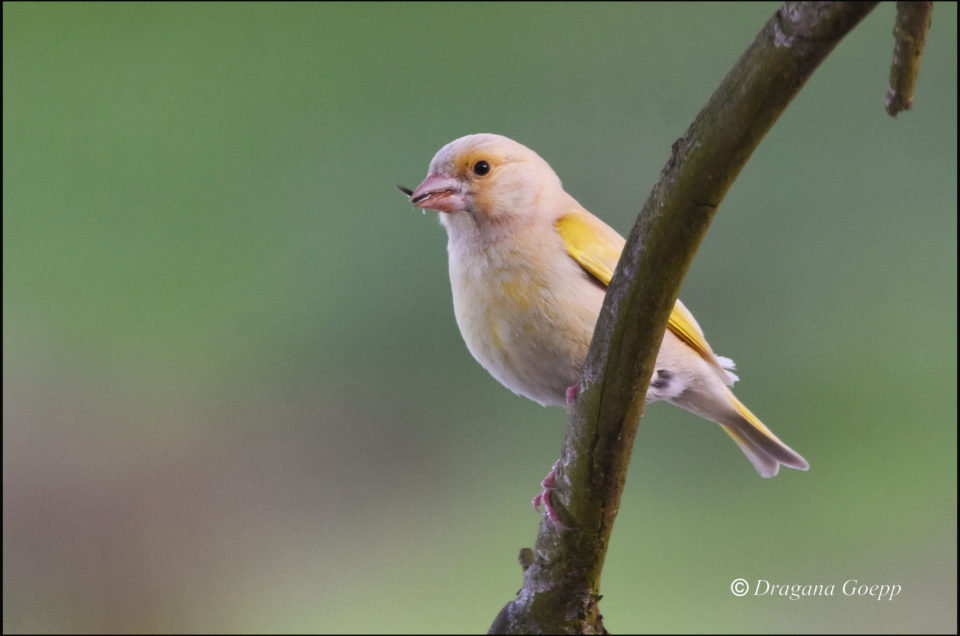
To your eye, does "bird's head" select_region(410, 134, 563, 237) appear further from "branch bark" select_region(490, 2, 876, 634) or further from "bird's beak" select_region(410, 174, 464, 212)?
"branch bark" select_region(490, 2, 876, 634)

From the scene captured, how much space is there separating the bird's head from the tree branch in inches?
27.2

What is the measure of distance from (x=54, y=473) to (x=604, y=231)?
3.06 metres

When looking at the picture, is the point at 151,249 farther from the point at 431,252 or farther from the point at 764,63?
the point at 764,63

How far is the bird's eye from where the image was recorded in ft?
5.33

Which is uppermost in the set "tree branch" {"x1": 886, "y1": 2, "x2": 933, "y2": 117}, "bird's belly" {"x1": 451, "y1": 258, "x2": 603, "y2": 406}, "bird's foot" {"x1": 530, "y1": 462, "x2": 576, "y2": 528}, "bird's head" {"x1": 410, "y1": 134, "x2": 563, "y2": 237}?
"bird's head" {"x1": 410, "y1": 134, "x2": 563, "y2": 237}

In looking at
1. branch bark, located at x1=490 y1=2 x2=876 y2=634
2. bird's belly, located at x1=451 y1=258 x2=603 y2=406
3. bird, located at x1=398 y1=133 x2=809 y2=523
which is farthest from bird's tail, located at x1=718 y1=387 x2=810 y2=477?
branch bark, located at x1=490 y1=2 x2=876 y2=634

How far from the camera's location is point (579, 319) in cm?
162

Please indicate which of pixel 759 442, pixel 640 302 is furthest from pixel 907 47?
pixel 759 442

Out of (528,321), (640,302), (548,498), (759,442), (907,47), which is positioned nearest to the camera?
(907,47)

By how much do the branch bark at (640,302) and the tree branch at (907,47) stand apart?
0.09 m

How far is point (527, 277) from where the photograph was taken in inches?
64.9

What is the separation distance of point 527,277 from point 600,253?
132 mm

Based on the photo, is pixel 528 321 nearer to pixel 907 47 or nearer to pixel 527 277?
pixel 527 277

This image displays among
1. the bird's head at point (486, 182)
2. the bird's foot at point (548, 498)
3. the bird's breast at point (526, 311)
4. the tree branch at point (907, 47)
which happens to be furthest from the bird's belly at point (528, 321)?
the tree branch at point (907, 47)
